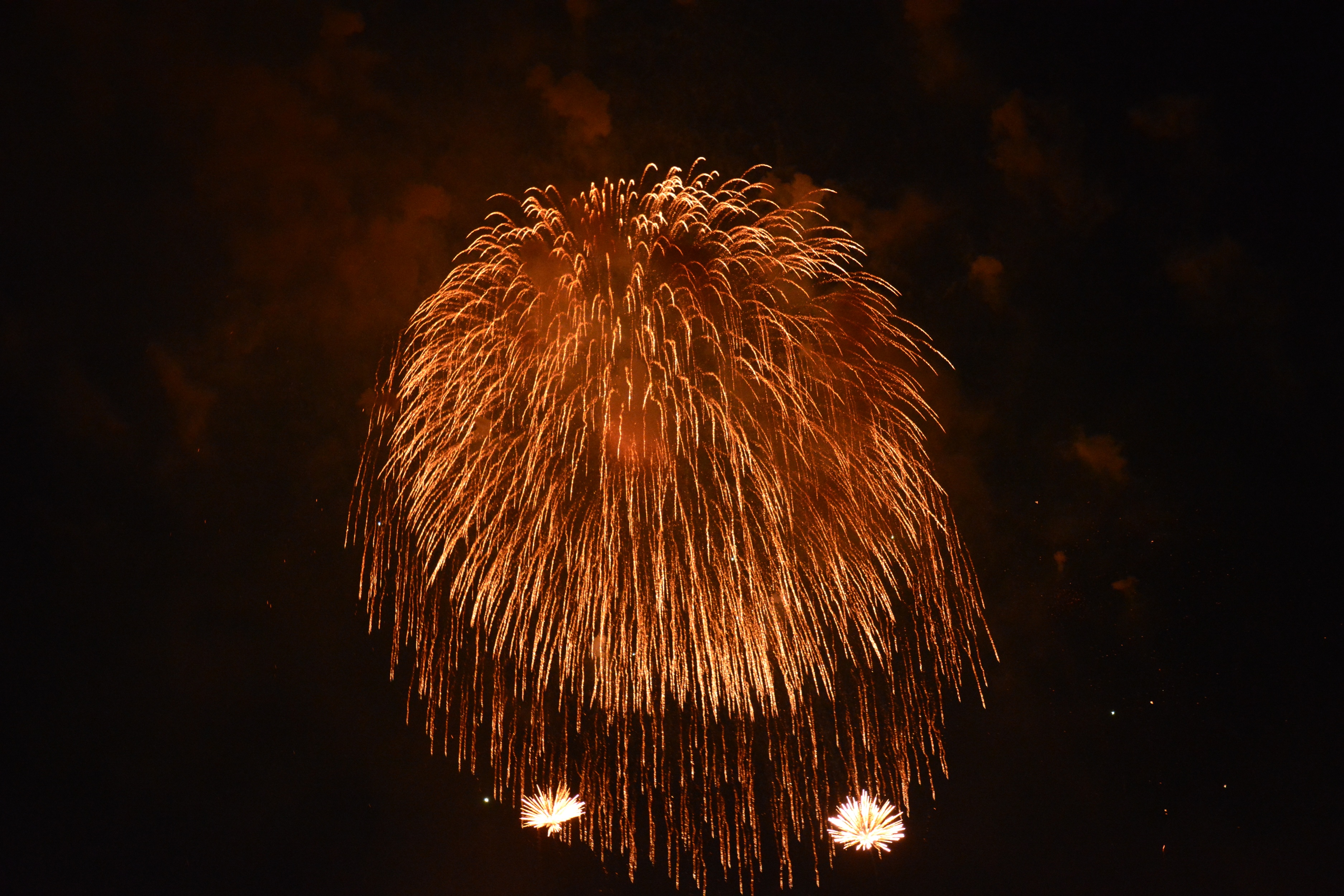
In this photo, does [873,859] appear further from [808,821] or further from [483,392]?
[483,392]

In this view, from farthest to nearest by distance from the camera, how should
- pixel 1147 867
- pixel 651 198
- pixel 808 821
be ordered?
1. pixel 808 821
2. pixel 1147 867
3. pixel 651 198

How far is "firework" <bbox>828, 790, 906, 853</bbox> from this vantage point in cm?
2442

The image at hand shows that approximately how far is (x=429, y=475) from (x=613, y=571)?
3832 millimetres

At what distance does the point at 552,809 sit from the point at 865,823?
915 centimetres

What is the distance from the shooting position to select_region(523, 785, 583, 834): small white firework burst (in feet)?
77.8

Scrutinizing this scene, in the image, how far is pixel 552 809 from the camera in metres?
24.1

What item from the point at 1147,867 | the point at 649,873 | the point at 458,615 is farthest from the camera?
the point at 649,873

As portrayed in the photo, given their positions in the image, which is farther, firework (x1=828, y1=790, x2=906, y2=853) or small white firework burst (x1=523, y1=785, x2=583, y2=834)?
firework (x1=828, y1=790, x2=906, y2=853)

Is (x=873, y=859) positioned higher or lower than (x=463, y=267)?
lower

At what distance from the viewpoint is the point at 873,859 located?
118 ft

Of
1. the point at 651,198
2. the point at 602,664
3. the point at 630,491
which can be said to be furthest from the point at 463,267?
the point at 602,664

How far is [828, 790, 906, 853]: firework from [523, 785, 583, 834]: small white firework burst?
24.3ft

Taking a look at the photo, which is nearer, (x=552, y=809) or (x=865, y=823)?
(x=552, y=809)

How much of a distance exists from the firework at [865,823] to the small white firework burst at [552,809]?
24.3 ft
